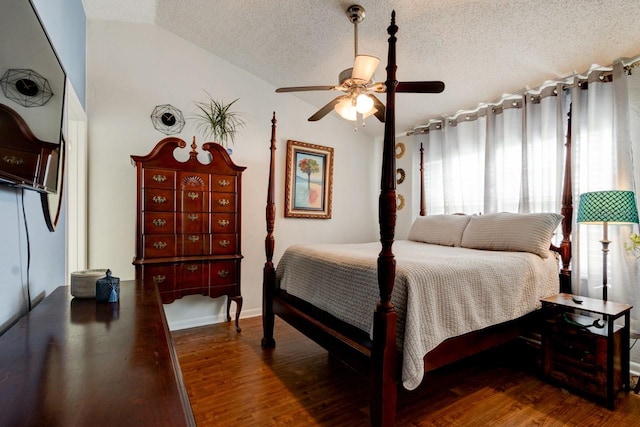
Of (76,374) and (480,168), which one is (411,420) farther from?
(480,168)

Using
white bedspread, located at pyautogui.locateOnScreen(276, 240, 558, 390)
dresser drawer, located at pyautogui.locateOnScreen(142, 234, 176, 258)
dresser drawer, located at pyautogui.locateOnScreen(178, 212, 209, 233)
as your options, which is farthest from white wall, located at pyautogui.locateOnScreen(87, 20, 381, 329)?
white bedspread, located at pyautogui.locateOnScreen(276, 240, 558, 390)

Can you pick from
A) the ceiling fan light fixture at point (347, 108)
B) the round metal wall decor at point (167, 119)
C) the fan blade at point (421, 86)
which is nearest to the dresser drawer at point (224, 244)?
the round metal wall decor at point (167, 119)

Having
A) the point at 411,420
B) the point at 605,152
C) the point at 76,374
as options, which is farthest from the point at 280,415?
the point at 605,152

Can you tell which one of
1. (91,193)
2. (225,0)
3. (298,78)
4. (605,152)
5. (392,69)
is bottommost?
(91,193)

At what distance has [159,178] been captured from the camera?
2.79 m

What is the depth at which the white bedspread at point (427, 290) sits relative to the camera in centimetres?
157

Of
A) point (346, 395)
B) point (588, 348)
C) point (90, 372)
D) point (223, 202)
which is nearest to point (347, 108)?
point (223, 202)

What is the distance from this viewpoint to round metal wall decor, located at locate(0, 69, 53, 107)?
3.15 ft

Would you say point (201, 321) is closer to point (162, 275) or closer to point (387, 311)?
point (162, 275)

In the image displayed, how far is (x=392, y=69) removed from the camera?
1517mm

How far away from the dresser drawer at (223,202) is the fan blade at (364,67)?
1694 millimetres

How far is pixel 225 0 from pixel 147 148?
1.55m

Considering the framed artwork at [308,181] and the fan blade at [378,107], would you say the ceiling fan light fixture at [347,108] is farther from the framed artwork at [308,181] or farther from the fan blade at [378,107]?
the framed artwork at [308,181]

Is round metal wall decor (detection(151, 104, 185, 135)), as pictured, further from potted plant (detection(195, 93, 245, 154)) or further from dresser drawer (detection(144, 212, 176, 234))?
dresser drawer (detection(144, 212, 176, 234))
